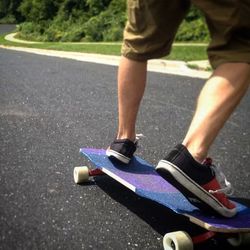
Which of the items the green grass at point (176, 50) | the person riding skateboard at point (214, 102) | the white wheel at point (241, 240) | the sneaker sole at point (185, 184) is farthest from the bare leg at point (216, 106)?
the green grass at point (176, 50)

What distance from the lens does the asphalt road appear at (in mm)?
2070

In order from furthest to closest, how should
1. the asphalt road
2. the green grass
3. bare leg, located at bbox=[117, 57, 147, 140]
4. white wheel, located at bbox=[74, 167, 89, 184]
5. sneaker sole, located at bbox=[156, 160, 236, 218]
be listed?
the green grass, white wheel, located at bbox=[74, 167, 89, 184], bare leg, located at bbox=[117, 57, 147, 140], the asphalt road, sneaker sole, located at bbox=[156, 160, 236, 218]

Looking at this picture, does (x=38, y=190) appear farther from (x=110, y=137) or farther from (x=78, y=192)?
(x=110, y=137)

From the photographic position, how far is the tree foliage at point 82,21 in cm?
2170

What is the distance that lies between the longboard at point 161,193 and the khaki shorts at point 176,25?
1.83 ft

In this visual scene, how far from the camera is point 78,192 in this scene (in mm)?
2543

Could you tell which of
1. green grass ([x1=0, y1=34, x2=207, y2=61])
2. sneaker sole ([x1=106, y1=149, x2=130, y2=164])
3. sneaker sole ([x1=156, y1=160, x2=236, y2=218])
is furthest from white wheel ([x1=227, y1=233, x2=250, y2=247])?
green grass ([x1=0, y1=34, x2=207, y2=61])

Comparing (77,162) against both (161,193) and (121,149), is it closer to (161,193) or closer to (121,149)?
(121,149)

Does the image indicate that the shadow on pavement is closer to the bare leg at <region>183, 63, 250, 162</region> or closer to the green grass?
the bare leg at <region>183, 63, 250, 162</region>

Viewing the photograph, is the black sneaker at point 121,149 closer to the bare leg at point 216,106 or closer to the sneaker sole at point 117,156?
the sneaker sole at point 117,156

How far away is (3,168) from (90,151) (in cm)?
52

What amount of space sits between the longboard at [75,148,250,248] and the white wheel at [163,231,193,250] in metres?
0.07

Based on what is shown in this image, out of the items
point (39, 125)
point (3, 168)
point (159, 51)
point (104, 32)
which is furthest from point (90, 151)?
point (104, 32)

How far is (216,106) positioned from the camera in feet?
6.26
